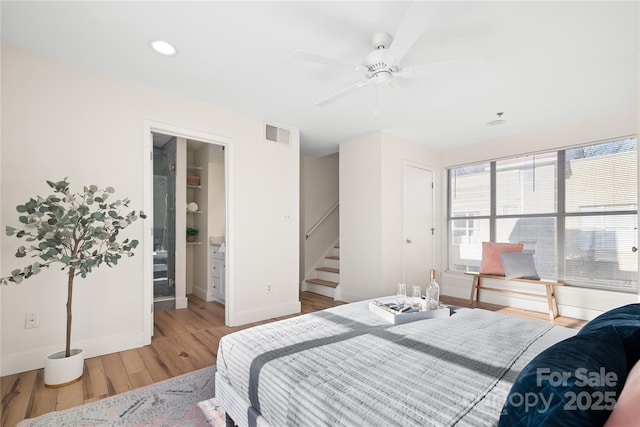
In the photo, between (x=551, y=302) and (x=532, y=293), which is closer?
(x=551, y=302)

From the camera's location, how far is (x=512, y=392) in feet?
2.38

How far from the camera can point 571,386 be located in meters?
0.62

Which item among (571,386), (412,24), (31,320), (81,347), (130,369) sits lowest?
(130,369)

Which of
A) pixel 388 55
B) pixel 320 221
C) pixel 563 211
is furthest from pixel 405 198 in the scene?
pixel 388 55

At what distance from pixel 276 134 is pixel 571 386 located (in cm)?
369

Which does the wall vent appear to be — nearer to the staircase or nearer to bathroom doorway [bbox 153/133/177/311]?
bathroom doorway [bbox 153/133/177/311]

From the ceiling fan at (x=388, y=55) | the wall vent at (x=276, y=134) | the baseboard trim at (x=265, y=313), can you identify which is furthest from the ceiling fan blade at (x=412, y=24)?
the baseboard trim at (x=265, y=313)

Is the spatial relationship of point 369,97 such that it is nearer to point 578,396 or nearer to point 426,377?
point 426,377

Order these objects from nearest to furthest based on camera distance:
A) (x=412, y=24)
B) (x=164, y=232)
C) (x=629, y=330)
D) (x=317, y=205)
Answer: (x=629, y=330) → (x=412, y=24) → (x=164, y=232) → (x=317, y=205)

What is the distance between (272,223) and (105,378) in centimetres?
215

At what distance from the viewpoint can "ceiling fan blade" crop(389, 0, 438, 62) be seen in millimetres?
1422

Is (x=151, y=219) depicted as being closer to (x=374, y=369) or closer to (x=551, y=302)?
(x=374, y=369)

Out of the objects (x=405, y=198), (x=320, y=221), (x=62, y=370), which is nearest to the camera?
(x=62, y=370)

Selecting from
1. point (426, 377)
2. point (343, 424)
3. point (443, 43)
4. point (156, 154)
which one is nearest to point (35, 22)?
point (156, 154)
